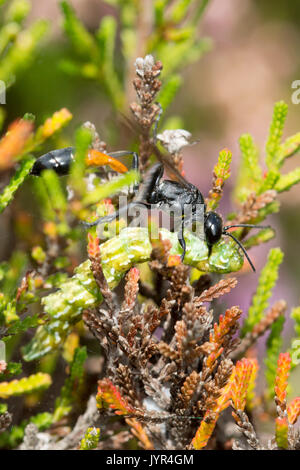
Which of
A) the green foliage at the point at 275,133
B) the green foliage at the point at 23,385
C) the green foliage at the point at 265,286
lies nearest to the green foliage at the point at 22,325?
the green foliage at the point at 23,385

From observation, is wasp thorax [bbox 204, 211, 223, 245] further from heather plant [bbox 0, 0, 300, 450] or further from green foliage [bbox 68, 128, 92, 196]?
green foliage [bbox 68, 128, 92, 196]

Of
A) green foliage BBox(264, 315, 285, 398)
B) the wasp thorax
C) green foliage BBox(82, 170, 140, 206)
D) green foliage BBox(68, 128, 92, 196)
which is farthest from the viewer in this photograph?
green foliage BBox(264, 315, 285, 398)

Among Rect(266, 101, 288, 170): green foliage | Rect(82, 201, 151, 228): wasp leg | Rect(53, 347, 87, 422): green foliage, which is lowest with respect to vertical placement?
Rect(53, 347, 87, 422): green foliage

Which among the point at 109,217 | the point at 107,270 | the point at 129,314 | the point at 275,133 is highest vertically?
the point at 275,133

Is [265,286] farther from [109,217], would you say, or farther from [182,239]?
[109,217]

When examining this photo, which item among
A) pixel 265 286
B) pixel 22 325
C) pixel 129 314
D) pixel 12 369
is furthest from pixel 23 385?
pixel 265 286

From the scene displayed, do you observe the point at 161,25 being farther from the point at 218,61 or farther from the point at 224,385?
the point at 224,385

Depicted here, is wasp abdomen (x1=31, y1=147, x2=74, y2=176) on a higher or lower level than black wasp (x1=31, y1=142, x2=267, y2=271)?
higher

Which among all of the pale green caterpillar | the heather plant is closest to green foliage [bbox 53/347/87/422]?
the heather plant
